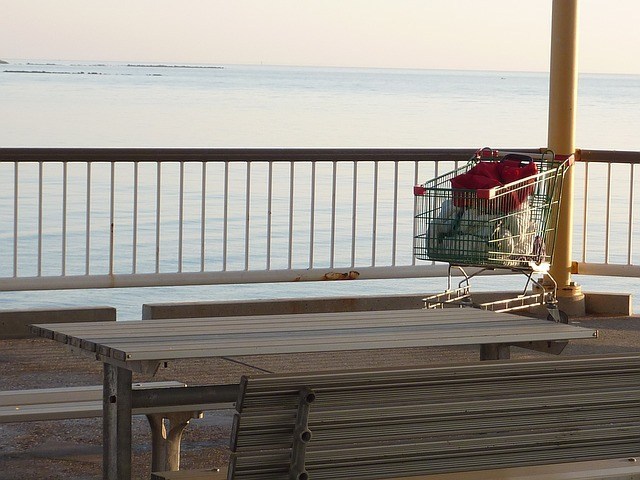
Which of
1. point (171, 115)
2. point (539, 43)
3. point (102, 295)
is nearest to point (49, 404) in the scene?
point (102, 295)

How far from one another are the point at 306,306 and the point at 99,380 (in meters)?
1.90

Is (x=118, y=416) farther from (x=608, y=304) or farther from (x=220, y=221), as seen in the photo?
(x=220, y=221)

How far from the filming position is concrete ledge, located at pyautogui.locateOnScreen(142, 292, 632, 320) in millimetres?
8211

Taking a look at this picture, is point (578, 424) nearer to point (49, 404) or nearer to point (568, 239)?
point (49, 404)

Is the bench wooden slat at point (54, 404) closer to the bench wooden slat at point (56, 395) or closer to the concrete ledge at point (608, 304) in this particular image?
the bench wooden slat at point (56, 395)

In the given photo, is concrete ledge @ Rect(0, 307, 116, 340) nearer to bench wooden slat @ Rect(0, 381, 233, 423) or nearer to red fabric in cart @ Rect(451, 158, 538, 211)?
red fabric in cart @ Rect(451, 158, 538, 211)

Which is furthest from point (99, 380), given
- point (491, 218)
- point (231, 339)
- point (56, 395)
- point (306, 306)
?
point (231, 339)

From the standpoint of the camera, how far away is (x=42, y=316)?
25.8 ft

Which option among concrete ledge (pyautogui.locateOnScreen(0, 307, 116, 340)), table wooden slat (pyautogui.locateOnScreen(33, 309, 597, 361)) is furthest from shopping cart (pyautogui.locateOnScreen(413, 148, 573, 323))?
concrete ledge (pyautogui.locateOnScreen(0, 307, 116, 340))

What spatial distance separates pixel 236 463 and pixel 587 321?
21.0 ft

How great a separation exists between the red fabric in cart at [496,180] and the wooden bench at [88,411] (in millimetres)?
2101

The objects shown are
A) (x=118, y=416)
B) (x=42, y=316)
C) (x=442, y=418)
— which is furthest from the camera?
(x=42, y=316)

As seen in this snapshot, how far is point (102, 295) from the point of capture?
42.8ft

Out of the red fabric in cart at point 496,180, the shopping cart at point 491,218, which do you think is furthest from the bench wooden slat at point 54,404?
the red fabric in cart at point 496,180
